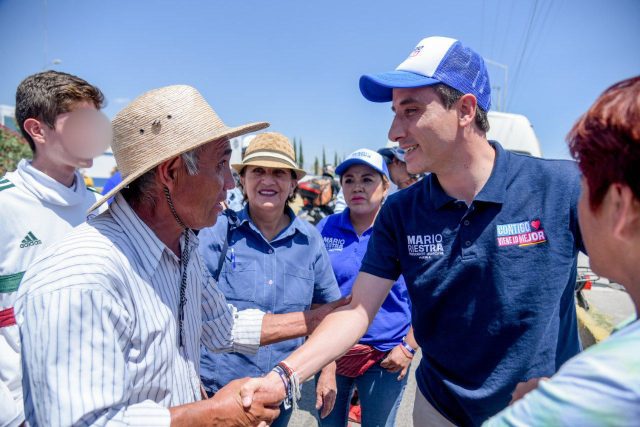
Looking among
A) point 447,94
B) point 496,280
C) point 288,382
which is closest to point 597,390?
point 496,280

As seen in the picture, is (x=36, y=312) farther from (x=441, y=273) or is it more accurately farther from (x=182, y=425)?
(x=441, y=273)

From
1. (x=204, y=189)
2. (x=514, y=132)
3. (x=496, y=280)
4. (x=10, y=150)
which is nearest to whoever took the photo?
(x=204, y=189)

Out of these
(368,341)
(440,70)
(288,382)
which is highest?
(440,70)

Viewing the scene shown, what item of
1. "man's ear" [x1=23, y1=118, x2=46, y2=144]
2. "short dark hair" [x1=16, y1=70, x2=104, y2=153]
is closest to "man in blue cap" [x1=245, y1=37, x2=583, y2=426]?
"short dark hair" [x1=16, y1=70, x2=104, y2=153]

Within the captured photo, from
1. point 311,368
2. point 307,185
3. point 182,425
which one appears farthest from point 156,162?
point 307,185

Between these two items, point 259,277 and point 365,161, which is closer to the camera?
point 259,277

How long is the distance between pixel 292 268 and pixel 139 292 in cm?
137

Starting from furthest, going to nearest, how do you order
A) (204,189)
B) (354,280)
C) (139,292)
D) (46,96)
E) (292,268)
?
(354,280) → (292,268) → (46,96) → (204,189) → (139,292)

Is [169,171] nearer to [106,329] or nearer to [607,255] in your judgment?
[106,329]

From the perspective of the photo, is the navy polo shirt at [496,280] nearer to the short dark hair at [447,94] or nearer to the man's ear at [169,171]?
the short dark hair at [447,94]

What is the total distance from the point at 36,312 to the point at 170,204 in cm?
57

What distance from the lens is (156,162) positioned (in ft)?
4.65

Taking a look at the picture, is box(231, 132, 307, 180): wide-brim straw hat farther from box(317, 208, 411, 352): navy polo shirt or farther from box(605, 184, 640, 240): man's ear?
box(605, 184, 640, 240): man's ear

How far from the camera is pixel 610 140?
2.86 feet
